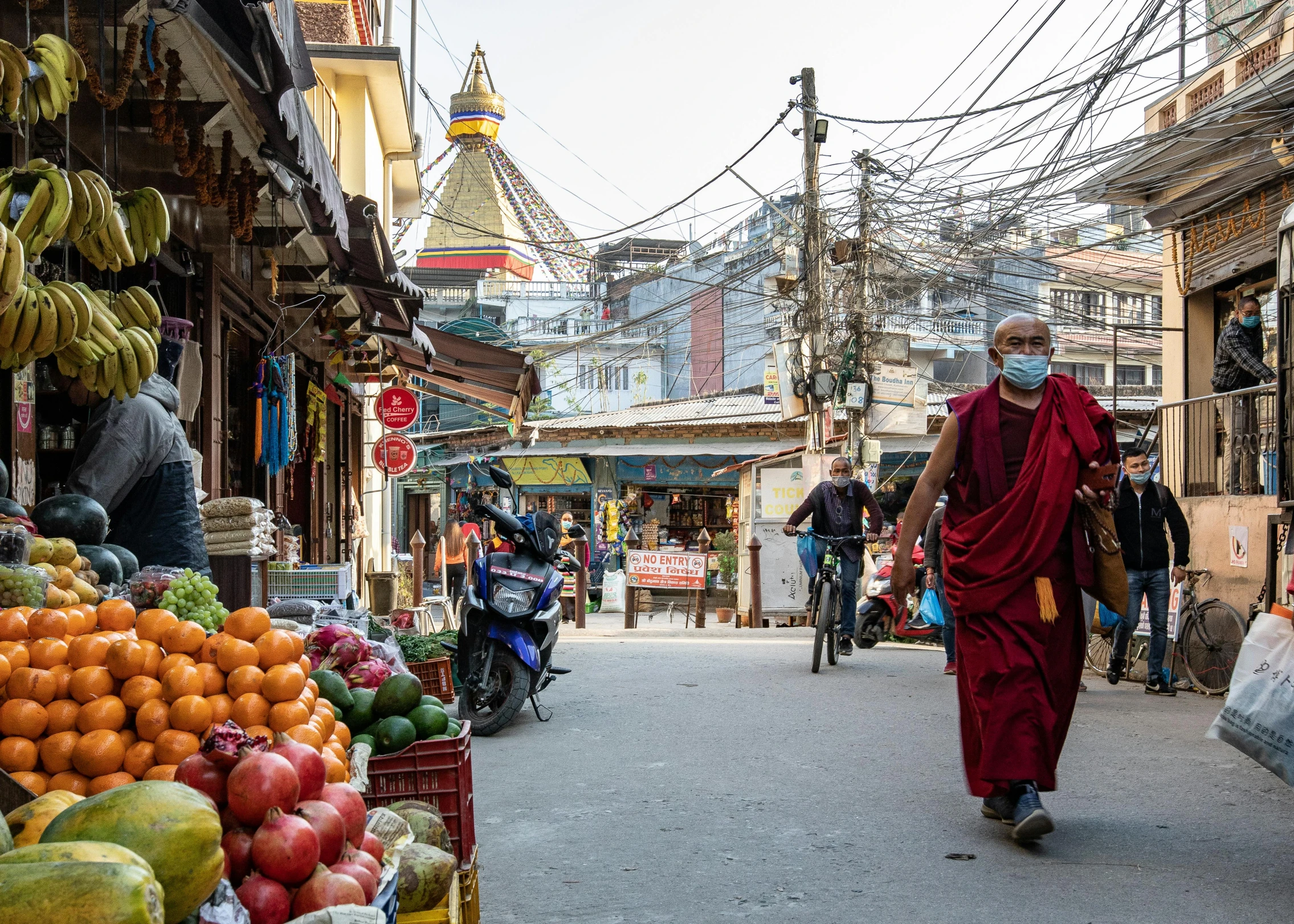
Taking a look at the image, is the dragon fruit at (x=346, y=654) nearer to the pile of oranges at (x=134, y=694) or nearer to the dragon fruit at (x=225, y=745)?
the pile of oranges at (x=134, y=694)

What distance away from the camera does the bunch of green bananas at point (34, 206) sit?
410cm

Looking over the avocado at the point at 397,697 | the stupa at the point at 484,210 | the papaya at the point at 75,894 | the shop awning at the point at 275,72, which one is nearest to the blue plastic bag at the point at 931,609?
the shop awning at the point at 275,72

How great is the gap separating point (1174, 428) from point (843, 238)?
6.76 metres

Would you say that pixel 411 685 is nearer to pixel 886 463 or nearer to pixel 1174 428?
pixel 1174 428

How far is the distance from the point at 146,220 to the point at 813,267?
552 inches

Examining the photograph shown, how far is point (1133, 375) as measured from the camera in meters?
36.9

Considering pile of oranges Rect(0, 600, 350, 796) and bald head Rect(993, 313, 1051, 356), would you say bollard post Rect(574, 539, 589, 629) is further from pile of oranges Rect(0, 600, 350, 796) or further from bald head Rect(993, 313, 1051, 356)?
pile of oranges Rect(0, 600, 350, 796)

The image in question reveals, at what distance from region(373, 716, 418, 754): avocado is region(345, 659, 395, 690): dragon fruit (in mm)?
515

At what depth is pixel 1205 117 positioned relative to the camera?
10.6m

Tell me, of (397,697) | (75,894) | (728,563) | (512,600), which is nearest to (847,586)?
(512,600)

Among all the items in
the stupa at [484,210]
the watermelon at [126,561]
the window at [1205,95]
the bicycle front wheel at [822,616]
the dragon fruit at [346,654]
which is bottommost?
the bicycle front wheel at [822,616]

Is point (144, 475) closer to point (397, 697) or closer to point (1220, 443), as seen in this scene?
point (397, 697)

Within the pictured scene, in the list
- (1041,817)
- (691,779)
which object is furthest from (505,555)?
(1041,817)

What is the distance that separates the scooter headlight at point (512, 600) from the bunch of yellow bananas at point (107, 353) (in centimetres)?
279
